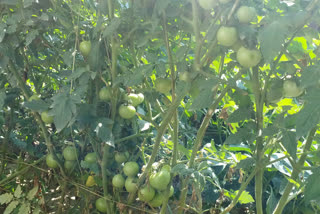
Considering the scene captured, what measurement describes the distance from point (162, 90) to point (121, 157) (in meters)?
0.34

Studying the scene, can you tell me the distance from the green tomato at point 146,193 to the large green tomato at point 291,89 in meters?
0.58

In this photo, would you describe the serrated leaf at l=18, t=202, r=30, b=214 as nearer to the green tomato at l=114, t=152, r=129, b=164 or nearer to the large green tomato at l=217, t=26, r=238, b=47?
the green tomato at l=114, t=152, r=129, b=164

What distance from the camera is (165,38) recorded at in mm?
1102

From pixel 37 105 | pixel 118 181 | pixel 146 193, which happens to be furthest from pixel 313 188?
pixel 37 105

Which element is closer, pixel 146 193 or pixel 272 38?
pixel 272 38

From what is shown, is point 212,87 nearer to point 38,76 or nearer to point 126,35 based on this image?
point 126,35

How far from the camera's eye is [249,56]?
2.91ft

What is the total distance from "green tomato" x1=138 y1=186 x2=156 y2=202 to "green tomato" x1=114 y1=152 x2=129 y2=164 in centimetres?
14

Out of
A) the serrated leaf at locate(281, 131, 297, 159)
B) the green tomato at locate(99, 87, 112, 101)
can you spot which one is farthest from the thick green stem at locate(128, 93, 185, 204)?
the serrated leaf at locate(281, 131, 297, 159)

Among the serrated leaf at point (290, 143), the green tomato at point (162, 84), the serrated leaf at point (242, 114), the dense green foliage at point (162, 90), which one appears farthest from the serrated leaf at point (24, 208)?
the serrated leaf at point (290, 143)

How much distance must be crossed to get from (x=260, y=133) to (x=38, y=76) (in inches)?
43.9

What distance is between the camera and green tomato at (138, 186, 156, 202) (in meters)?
1.26

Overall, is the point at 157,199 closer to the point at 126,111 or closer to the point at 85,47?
the point at 126,111

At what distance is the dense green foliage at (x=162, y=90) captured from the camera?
901 mm
